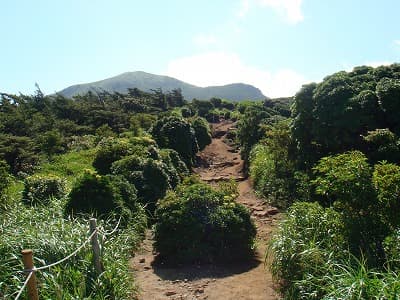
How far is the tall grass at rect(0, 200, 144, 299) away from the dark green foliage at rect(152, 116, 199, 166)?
608 inches

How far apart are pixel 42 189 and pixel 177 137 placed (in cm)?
1253

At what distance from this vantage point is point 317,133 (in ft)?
42.7

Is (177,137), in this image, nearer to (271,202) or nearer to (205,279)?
(271,202)

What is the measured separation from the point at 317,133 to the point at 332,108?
893 mm

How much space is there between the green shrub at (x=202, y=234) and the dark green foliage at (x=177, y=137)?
1331 centimetres

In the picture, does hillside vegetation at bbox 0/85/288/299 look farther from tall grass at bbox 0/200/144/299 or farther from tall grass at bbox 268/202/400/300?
tall grass at bbox 268/202/400/300

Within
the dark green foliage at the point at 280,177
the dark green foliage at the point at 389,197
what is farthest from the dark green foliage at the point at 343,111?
the dark green foliage at the point at 389,197

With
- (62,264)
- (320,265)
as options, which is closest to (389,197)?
(320,265)

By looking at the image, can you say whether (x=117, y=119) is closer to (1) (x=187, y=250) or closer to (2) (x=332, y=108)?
(2) (x=332, y=108)

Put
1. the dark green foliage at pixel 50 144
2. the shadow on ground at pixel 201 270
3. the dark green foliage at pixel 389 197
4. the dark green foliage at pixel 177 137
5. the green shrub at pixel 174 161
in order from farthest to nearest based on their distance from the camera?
the dark green foliage at pixel 177 137 < the dark green foliage at pixel 50 144 < the green shrub at pixel 174 161 < the shadow on ground at pixel 201 270 < the dark green foliage at pixel 389 197

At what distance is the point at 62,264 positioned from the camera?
6.10 m

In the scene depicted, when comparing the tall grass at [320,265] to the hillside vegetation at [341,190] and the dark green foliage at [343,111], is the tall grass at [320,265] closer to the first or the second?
the hillside vegetation at [341,190]

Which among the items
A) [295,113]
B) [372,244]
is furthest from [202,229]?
[295,113]

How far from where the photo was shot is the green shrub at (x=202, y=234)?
9.39 meters
